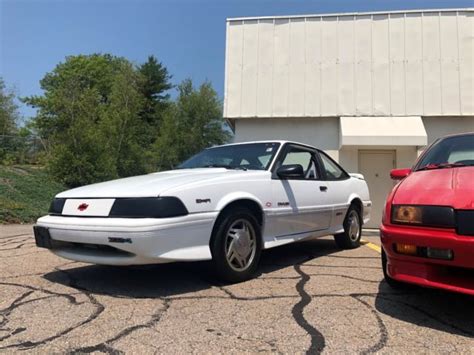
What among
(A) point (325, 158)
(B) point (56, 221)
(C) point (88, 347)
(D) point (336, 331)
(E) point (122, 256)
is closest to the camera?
(C) point (88, 347)

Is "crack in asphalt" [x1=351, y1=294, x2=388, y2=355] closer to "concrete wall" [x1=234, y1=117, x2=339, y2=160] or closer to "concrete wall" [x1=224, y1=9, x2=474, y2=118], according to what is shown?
"concrete wall" [x1=234, y1=117, x2=339, y2=160]

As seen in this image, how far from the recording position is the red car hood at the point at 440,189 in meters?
2.76

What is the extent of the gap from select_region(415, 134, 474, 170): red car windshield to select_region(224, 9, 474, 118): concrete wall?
757cm

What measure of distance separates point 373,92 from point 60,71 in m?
49.9

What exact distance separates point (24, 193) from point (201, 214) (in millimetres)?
10950

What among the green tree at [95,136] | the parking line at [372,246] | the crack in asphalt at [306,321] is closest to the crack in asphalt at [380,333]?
the crack in asphalt at [306,321]

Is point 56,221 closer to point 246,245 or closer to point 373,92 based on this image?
point 246,245

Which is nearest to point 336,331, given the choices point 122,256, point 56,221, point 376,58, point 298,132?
point 122,256

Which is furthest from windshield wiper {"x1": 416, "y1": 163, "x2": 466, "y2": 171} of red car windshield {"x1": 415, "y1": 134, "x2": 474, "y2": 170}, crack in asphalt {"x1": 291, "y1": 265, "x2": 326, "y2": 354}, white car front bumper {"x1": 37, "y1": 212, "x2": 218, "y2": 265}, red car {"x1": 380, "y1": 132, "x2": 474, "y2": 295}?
white car front bumper {"x1": 37, "y1": 212, "x2": 218, "y2": 265}

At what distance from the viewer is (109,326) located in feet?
9.22

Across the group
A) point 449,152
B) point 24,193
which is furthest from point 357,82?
point 24,193

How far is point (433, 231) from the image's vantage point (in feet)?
9.05

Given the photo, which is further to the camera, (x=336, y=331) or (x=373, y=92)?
(x=373, y=92)

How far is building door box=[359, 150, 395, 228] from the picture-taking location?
11523 mm
